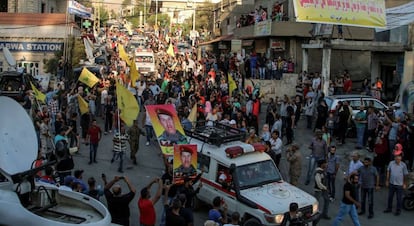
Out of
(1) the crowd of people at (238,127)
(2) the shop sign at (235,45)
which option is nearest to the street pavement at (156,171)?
(1) the crowd of people at (238,127)

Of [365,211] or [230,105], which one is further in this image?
[230,105]

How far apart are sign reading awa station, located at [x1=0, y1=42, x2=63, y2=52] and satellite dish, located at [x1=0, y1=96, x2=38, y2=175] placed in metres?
34.0

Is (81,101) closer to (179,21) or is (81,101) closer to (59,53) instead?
(59,53)

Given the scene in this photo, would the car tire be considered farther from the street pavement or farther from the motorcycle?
the motorcycle

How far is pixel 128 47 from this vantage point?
186ft

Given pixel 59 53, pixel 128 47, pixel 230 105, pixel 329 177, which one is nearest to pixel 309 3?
pixel 230 105

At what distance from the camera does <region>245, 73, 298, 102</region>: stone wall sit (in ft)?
92.0

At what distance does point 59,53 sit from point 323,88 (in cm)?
2278

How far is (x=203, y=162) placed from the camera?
41.0 ft

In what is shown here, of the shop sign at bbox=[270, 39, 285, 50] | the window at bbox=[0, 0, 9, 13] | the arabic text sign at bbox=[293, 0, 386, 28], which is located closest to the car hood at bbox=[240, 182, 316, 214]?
the arabic text sign at bbox=[293, 0, 386, 28]

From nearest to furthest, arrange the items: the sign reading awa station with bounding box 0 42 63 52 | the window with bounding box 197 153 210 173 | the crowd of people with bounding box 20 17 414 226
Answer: the crowd of people with bounding box 20 17 414 226, the window with bounding box 197 153 210 173, the sign reading awa station with bounding box 0 42 63 52

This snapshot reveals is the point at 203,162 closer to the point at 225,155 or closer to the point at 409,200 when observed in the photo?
the point at 225,155

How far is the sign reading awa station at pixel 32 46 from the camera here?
4075cm

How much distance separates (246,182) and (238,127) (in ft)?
21.5
